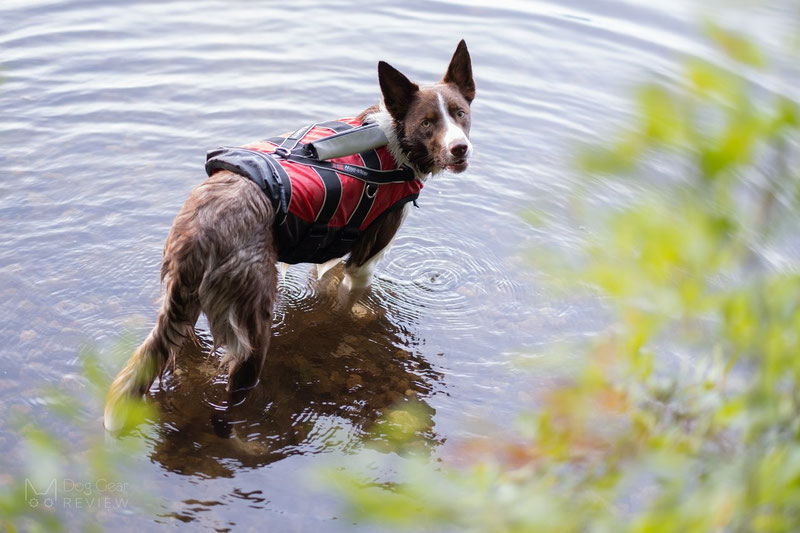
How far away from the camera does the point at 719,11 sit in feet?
4.13

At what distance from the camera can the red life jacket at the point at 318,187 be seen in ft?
14.2

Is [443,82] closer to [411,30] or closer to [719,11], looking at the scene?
[719,11]

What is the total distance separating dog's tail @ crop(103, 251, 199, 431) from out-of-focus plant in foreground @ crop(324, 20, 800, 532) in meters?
2.66

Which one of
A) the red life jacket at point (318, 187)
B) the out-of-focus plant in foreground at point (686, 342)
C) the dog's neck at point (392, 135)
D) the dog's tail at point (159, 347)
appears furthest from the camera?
the dog's neck at point (392, 135)

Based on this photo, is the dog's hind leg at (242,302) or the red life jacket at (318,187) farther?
the red life jacket at (318,187)

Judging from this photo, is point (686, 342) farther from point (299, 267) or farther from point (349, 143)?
point (299, 267)

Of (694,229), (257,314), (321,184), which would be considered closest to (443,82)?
(321,184)

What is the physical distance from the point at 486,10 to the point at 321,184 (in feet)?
24.3

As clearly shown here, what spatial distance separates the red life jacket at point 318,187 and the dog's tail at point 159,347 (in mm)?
680

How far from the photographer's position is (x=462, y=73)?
17.4 ft
